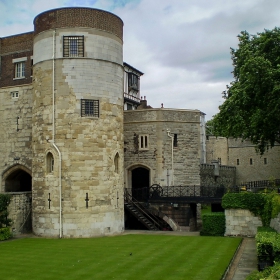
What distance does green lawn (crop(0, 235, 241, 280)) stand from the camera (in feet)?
47.8

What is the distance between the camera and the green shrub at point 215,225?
79.7 ft

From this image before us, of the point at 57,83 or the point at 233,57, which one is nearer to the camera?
the point at 57,83

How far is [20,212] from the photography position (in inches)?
1005

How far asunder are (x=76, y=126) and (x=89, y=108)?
1.26 metres

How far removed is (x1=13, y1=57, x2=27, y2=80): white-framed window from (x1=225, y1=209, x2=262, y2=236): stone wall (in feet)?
55.1

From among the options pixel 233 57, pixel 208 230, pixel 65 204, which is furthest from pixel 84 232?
pixel 233 57

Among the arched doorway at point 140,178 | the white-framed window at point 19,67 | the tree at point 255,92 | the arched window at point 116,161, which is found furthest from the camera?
the arched doorway at point 140,178

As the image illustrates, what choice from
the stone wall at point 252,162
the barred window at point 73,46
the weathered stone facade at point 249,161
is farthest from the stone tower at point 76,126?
the stone wall at point 252,162

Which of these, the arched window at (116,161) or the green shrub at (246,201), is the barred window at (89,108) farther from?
the green shrub at (246,201)

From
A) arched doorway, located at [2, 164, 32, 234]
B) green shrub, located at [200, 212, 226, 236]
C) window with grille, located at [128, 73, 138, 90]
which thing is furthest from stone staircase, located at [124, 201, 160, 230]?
window with grille, located at [128, 73, 138, 90]

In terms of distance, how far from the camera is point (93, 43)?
2461 centimetres

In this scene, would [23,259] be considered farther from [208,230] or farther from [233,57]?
[233,57]

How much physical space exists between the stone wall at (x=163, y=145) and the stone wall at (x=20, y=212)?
8880 mm

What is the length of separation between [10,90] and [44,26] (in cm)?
691
